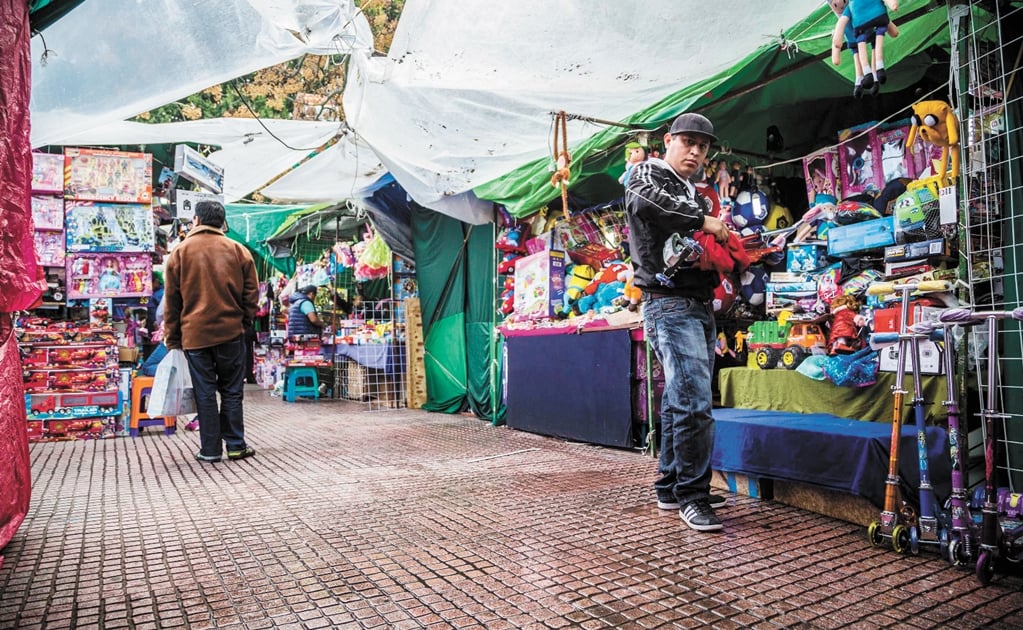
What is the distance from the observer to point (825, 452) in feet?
9.73

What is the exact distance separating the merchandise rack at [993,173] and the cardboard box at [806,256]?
1.16 metres

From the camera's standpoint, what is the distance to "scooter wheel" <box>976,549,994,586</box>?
7.22 ft

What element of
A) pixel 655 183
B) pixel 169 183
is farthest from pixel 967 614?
pixel 169 183

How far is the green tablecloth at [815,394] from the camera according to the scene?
3.23 meters

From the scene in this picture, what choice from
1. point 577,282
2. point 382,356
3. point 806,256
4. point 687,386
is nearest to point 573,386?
point 577,282

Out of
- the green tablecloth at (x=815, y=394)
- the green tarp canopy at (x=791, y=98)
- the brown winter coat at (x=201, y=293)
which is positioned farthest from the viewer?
the brown winter coat at (x=201, y=293)

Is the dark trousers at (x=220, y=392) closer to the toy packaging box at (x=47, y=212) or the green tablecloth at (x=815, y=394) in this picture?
the toy packaging box at (x=47, y=212)

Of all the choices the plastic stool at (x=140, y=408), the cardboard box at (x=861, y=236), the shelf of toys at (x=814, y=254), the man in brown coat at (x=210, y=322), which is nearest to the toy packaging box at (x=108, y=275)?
the plastic stool at (x=140, y=408)

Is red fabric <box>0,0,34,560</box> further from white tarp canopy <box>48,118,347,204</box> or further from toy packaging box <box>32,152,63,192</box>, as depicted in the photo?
toy packaging box <box>32,152,63,192</box>

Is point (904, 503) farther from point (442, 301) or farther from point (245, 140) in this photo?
point (245, 140)

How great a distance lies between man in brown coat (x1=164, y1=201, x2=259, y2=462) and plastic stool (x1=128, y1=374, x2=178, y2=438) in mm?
1875

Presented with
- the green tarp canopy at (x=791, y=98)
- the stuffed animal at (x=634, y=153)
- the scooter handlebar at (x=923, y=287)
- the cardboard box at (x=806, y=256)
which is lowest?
the scooter handlebar at (x=923, y=287)

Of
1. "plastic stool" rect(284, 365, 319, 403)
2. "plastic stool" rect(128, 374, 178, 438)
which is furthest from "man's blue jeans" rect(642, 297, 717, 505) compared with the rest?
"plastic stool" rect(284, 365, 319, 403)

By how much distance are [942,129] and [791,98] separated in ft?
3.36
